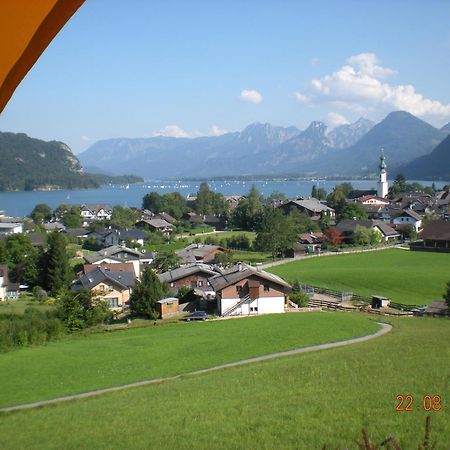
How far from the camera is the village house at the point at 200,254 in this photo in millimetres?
33625

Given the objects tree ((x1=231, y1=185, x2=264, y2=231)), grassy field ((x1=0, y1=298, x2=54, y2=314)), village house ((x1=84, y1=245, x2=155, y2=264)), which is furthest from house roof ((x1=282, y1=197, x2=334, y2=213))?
grassy field ((x1=0, y1=298, x2=54, y2=314))

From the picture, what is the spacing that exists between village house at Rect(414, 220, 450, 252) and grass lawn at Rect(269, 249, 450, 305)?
1.76 m

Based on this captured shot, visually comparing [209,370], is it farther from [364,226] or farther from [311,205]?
[311,205]

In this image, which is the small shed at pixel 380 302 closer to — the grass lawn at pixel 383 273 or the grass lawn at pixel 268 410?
the grass lawn at pixel 383 273

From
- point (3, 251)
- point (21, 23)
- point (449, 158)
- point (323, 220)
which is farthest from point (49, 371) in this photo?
point (449, 158)

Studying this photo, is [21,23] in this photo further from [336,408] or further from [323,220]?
[323,220]

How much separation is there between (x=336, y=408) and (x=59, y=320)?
13338mm

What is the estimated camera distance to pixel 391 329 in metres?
16.6

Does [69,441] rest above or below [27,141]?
below

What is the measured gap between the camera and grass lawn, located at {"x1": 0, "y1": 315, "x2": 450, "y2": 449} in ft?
21.0

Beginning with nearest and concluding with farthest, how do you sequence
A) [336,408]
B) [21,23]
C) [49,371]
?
[21,23]
[336,408]
[49,371]

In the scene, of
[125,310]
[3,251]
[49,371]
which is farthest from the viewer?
[3,251]

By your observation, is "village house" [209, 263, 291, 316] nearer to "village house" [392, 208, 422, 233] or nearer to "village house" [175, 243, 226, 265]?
"village house" [175, 243, 226, 265]

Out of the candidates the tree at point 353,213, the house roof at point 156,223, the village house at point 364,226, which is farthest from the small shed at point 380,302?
the house roof at point 156,223
